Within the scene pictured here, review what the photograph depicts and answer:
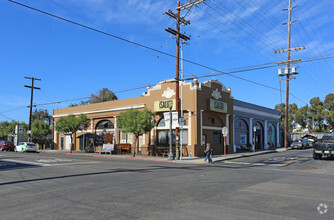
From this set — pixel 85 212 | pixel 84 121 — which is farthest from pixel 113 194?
pixel 84 121

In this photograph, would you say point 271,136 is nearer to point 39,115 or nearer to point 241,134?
point 241,134

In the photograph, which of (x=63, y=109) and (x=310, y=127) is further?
(x=310, y=127)

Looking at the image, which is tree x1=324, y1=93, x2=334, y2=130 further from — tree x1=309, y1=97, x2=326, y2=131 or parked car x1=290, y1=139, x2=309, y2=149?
parked car x1=290, y1=139, x2=309, y2=149

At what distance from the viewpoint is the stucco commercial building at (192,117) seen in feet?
89.7

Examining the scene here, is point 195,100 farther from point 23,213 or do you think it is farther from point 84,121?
point 23,213

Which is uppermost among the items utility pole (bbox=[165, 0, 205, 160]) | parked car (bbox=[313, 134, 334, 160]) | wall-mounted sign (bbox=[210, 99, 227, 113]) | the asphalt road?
utility pole (bbox=[165, 0, 205, 160])

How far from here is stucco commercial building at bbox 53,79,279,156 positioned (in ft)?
89.7

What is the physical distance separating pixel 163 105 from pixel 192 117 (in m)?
3.64

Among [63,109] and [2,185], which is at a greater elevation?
[63,109]

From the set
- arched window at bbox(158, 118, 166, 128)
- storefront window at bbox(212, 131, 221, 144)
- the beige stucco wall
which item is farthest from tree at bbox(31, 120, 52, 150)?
storefront window at bbox(212, 131, 221, 144)

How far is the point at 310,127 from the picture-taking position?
6906 centimetres

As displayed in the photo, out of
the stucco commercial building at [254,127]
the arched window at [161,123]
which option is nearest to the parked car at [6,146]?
the arched window at [161,123]

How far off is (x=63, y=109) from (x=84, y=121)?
1159 centimetres

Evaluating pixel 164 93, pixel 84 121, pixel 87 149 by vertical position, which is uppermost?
pixel 164 93
